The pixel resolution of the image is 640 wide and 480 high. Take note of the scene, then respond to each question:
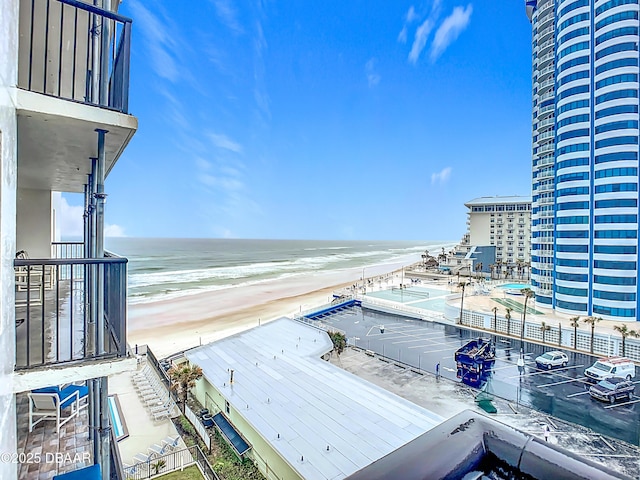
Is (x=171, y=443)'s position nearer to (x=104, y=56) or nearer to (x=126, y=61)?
(x=104, y=56)

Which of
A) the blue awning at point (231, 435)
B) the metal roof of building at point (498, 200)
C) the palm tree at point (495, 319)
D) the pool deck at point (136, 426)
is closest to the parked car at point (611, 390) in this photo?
the palm tree at point (495, 319)

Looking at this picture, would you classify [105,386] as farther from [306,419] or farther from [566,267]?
[566,267]

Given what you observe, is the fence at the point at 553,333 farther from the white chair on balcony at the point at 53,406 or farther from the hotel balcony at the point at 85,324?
the hotel balcony at the point at 85,324

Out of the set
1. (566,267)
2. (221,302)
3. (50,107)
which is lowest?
(221,302)

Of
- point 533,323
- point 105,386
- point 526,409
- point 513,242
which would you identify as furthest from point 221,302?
point 513,242

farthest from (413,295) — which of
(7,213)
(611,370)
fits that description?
(7,213)

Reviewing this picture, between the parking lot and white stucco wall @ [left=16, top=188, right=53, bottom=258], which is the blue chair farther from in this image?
the parking lot
